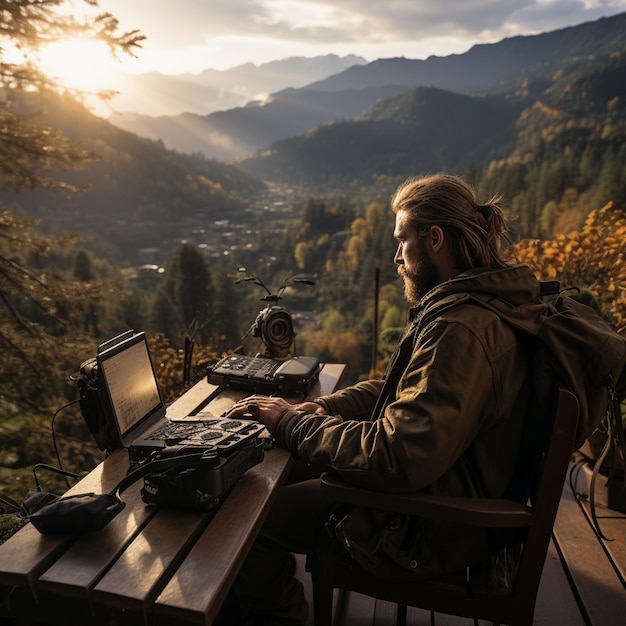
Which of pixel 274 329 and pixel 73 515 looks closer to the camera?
pixel 73 515

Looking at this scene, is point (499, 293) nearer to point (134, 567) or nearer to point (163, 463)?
point (163, 463)

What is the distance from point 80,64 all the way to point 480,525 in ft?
25.5

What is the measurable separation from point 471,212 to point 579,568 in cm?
157

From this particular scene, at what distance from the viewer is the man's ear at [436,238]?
1.63m

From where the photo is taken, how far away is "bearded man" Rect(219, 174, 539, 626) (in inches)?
52.7

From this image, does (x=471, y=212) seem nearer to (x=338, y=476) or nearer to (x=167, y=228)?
(x=338, y=476)

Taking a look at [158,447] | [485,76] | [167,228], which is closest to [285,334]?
[158,447]

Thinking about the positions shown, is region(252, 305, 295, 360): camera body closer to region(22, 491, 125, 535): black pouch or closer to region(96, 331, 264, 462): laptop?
region(96, 331, 264, 462): laptop

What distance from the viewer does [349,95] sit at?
185875mm

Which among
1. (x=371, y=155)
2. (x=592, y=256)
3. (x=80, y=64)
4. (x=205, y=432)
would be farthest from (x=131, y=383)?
(x=371, y=155)

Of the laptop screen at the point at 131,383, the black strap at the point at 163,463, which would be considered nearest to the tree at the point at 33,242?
the laptop screen at the point at 131,383

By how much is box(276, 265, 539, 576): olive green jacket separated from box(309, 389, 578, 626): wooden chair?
5 cm

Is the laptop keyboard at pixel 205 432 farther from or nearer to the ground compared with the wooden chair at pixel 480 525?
farther from the ground

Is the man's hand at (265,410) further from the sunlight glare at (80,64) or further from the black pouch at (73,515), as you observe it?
the sunlight glare at (80,64)
